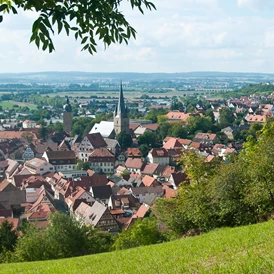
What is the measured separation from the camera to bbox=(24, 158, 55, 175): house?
5353cm

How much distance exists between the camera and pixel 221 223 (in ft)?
51.6

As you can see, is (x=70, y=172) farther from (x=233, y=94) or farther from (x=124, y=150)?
(x=233, y=94)

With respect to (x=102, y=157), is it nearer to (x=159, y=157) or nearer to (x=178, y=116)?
(x=159, y=157)

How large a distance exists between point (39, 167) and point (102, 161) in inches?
326

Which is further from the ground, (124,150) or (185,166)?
(185,166)

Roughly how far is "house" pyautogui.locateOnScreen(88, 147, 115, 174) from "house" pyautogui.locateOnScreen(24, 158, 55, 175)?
544 cm

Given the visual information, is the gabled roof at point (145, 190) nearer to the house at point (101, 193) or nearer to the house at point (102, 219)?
the house at point (101, 193)

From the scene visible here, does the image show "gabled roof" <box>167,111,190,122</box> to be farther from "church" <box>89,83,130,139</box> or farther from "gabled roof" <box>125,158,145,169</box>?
"gabled roof" <box>125,158,145,169</box>

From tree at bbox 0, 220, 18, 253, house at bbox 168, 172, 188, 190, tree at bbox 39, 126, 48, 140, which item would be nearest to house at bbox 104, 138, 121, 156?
tree at bbox 39, 126, 48, 140

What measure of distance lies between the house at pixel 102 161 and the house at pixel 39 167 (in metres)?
5.44

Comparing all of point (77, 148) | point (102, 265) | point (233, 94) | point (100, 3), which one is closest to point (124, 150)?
point (77, 148)

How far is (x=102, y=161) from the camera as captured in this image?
58.5m

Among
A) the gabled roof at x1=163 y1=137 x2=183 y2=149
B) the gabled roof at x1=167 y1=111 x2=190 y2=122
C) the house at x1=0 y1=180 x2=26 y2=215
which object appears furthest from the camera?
the gabled roof at x1=167 y1=111 x2=190 y2=122

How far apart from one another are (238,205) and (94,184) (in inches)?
1168
